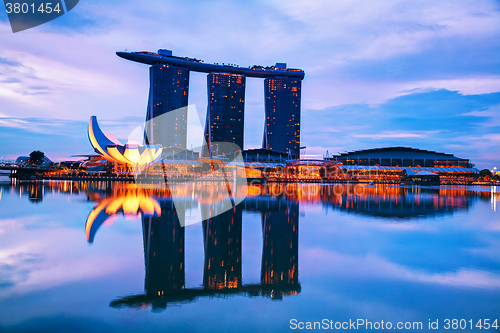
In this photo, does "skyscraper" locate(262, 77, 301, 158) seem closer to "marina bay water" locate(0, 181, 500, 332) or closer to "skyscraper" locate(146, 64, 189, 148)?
"skyscraper" locate(146, 64, 189, 148)

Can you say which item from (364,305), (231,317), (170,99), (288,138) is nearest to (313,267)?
(364,305)

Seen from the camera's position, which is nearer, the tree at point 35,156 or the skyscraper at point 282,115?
the tree at point 35,156

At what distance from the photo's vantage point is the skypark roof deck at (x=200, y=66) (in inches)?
3718

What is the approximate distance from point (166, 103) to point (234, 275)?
308 feet

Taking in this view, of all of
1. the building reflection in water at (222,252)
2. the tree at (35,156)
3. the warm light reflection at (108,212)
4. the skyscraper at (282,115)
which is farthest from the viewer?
the skyscraper at (282,115)

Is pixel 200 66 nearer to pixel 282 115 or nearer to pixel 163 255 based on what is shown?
pixel 282 115

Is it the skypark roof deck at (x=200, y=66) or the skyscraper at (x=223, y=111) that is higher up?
the skypark roof deck at (x=200, y=66)

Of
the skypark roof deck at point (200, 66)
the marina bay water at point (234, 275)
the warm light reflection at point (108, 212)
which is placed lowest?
the marina bay water at point (234, 275)

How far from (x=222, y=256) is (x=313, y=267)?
2202 millimetres

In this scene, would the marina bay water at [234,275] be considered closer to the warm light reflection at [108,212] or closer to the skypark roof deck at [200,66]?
the warm light reflection at [108,212]

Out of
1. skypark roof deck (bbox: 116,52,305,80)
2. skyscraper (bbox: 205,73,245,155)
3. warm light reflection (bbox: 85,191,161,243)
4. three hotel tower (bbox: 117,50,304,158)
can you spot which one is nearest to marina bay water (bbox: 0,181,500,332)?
warm light reflection (bbox: 85,191,161,243)

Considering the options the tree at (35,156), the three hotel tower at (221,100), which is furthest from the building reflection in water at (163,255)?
the tree at (35,156)

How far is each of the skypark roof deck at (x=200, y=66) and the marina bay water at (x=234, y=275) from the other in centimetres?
9065

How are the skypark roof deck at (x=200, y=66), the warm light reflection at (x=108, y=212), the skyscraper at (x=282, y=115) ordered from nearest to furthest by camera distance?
the warm light reflection at (x=108, y=212) < the skypark roof deck at (x=200, y=66) < the skyscraper at (x=282, y=115)
